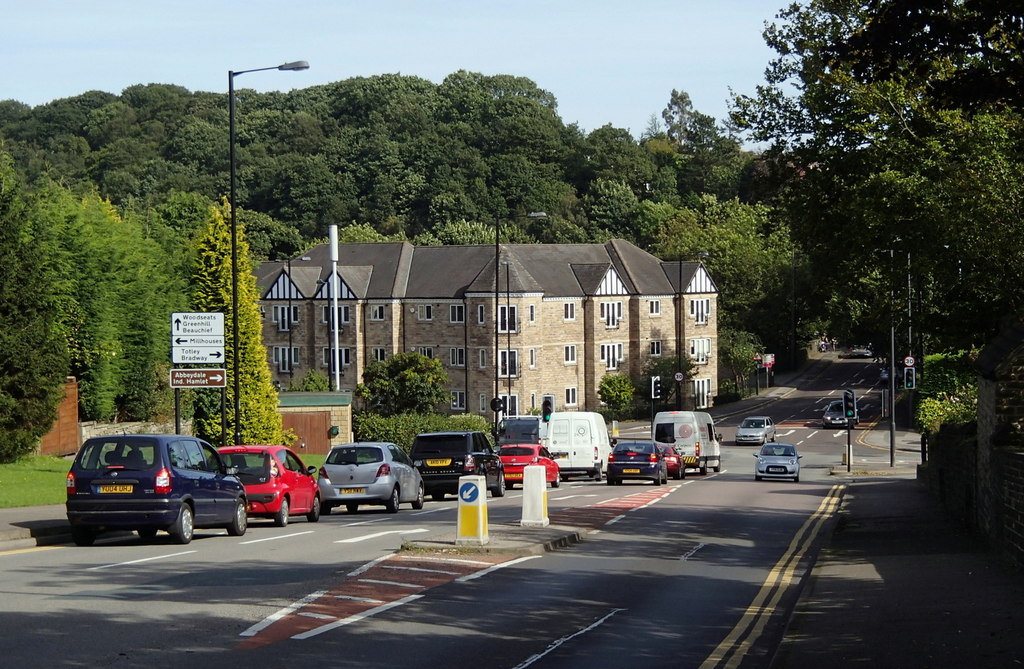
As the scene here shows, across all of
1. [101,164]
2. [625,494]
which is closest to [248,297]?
[625,494]

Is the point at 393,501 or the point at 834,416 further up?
the point at 393,501

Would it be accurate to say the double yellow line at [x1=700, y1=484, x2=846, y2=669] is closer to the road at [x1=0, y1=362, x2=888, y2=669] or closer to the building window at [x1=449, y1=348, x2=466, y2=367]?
the road at [x1=0, y1=362, x2=888, y2=669]

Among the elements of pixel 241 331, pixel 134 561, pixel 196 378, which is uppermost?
pixel 241 331

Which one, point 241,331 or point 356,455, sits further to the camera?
point 241,331

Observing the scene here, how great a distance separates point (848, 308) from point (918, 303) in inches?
2678

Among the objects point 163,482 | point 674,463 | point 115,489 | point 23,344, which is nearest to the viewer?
point 115,489

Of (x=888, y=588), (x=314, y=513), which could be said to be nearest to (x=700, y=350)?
(x=314, y=513)

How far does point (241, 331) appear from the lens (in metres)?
44.5

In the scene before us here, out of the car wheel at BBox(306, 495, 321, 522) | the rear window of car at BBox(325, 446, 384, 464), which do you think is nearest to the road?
the car wheel at BBox(306, 495, 321, 522)

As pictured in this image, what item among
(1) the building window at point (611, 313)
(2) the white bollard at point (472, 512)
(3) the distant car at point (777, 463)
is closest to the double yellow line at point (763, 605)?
(2) the white bollard at point (472, 512)

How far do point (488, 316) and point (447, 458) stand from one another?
1943 inches

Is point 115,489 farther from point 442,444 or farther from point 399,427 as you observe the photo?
point 399,427

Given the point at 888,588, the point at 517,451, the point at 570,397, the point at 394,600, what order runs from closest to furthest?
the point at 394,600, the point at 888,588, the point at 517,451, the point at 570,397

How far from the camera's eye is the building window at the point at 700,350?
314 ft
